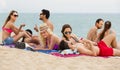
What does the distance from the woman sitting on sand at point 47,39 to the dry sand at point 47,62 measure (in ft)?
1.89

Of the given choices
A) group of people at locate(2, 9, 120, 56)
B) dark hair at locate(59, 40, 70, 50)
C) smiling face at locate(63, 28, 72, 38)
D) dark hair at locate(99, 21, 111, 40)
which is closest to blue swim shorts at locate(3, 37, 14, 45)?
group of people at locate(2, 9, 120, 56)

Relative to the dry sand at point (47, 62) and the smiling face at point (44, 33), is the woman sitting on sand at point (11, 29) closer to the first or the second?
the smiling face at point (44, 33)

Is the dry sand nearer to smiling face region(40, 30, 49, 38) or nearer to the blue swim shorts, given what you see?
smiling face region(40, 30, 49, 38)

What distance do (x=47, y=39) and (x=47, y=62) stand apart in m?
1.34

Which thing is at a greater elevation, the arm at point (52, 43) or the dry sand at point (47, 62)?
the arm at point (52, 43)

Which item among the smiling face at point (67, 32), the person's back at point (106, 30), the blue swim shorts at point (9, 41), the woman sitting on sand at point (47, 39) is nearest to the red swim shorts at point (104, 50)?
the person's back at point (106, 30)

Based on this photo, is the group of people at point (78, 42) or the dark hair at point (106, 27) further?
the dark hair at point (106, 27)

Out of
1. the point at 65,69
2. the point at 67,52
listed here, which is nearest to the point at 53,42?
the point at 67,52

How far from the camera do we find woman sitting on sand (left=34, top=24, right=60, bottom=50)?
9086 mm

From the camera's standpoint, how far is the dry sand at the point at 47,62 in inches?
296

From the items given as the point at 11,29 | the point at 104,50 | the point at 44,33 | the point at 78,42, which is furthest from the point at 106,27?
the point at 11,29

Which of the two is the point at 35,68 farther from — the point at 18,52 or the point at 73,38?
the point at 73,38

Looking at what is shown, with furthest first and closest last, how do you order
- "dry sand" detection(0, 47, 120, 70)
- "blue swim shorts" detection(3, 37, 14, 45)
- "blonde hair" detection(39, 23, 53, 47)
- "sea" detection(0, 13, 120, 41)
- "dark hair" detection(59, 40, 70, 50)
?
"sea" detection(0, 13, 120, 41) → "blue swim shorts" detection(3, 37, 14, 45) → "dark hair" detection(59, 40, 70, 50) → "blonde hair" detection(39, 23, 53, 47) → "dry sand" detection(0, 47, 120, 70)

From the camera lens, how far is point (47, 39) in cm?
923
